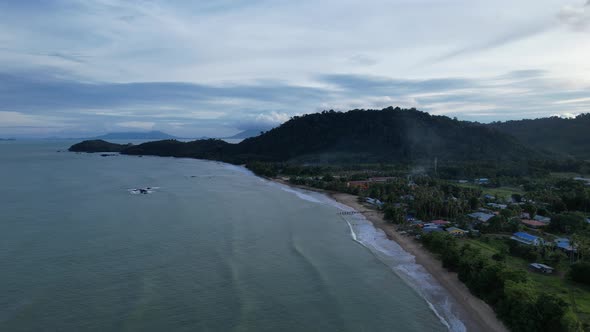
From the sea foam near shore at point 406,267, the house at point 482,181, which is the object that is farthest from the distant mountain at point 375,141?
the sea foam near shore at point 406,267

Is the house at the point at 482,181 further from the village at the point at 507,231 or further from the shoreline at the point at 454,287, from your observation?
the shoreline at the point at 454,287

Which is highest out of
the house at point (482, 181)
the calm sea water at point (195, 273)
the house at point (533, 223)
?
the house at point (482, 181)

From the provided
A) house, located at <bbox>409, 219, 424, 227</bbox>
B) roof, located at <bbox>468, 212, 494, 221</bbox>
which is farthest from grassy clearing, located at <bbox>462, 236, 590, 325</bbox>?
roof, located at <bbox>468, 212, 494, 221</bbox>

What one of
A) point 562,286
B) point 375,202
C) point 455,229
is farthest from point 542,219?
point 562,286

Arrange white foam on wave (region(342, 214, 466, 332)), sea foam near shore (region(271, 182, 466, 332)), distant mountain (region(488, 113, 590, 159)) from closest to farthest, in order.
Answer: white foam on wave (region(342, 214, 466, 332))
sea foam near shore (region(271, 182, 466, 332))
distant mountain (region(488, 113, 590, 159))

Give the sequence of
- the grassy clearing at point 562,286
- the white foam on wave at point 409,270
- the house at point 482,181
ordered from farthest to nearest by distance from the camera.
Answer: the house at point 482,181, the white foam on wave at point 409,270, the grassy clearing at point 562,286

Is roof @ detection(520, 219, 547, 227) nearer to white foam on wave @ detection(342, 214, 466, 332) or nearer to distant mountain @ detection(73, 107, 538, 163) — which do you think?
white foam on wave @ detection(342, 214, 466, 332)
